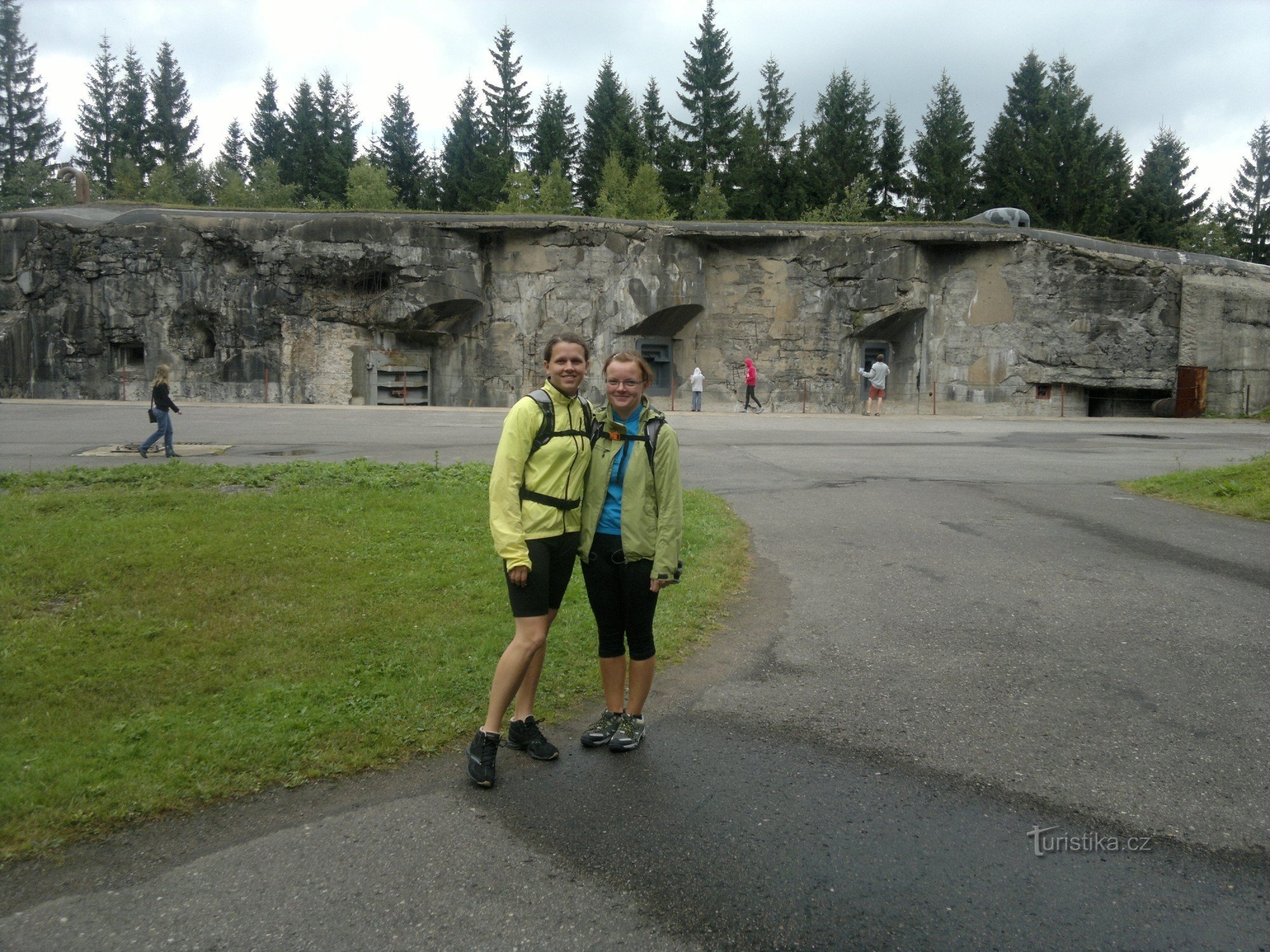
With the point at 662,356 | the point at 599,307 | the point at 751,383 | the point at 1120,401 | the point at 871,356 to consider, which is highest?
the point at 599,307

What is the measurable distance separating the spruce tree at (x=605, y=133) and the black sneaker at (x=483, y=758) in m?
49.6

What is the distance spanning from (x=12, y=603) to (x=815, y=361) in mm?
28535

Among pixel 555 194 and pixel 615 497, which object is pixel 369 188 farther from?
pixel 615 497

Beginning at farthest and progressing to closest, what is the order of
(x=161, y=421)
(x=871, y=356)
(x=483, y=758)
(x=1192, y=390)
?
(x=871, y=356)
(x=1192, y=390)
(x=161, y=421)
(x=483, y=758)

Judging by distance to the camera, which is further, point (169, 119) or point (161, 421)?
point (169, 119)

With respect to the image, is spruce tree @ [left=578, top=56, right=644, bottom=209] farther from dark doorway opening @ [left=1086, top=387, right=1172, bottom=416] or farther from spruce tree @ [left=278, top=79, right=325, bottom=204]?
dark doorway opening @ [left=1086, top=387, right=1172, bottom=416]

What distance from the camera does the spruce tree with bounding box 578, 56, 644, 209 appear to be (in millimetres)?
50875

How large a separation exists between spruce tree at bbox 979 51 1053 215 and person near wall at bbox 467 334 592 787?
48.6 metres

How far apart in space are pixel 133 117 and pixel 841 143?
48072 mm

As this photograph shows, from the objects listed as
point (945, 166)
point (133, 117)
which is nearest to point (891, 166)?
point (945, 166)

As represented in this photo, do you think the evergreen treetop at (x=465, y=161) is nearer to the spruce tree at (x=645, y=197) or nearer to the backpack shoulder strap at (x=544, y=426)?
the spruce tree at (x=645, y=197)

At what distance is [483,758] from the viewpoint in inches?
151

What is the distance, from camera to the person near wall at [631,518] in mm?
4043

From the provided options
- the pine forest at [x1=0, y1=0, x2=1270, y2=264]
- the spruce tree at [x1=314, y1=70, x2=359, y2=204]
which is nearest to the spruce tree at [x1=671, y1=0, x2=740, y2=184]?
the pine forest at [x1=0, y1=0, x2=1270, y2=264]
